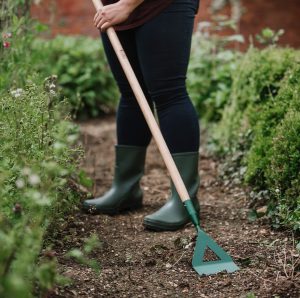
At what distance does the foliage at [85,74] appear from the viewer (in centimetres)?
606

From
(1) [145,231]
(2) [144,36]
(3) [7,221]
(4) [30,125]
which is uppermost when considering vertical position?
(2) [144,36]

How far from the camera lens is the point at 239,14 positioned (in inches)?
307

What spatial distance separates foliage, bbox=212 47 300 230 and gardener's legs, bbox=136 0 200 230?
1.25 ft

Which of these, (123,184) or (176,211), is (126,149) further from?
(176,211)

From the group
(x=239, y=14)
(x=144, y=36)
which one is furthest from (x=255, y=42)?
(x=144, y=36)

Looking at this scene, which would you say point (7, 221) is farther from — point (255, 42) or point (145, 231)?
point (255, 42)

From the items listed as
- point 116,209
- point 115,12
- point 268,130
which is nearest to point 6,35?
point 115,12

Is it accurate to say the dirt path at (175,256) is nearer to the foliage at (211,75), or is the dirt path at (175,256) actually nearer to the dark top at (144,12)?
the dark top at (144,12)

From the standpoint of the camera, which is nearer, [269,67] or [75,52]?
[269,67]

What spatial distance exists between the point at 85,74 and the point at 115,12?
130 inches

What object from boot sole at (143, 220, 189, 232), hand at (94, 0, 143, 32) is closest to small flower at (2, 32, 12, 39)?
hand at (94, 0, 143, 32)

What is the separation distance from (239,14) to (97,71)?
2.40 metres

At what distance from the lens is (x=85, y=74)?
6.09 meters

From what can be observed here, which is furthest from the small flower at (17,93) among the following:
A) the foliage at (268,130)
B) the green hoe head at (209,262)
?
the foliage at (268,130)
